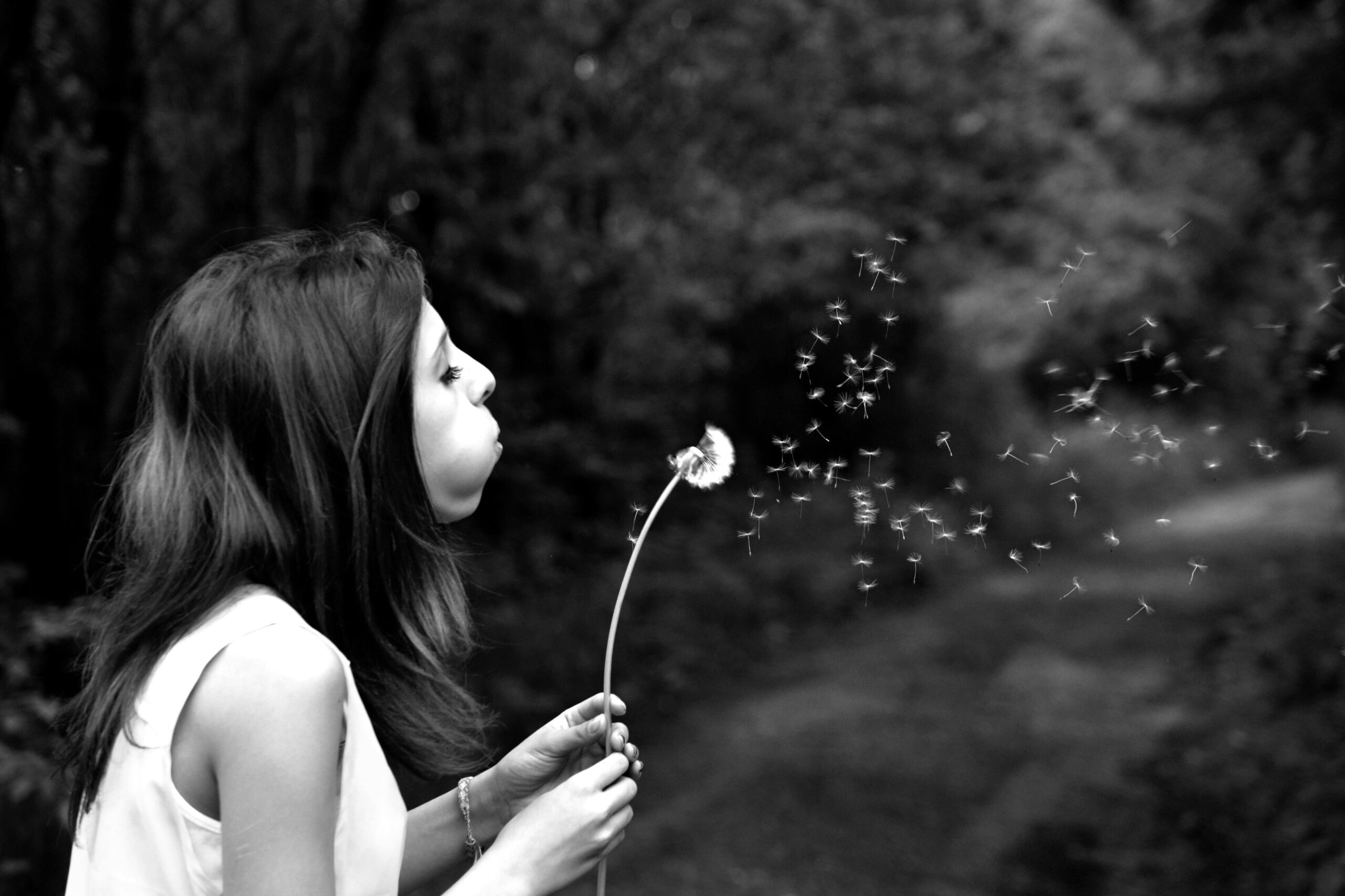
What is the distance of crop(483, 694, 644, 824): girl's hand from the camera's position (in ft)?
5.28

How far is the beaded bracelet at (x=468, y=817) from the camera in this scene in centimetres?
179

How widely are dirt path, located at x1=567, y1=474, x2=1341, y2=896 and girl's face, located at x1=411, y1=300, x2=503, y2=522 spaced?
404cm

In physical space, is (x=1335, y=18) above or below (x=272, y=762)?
above

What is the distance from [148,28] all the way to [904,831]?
17.8ft

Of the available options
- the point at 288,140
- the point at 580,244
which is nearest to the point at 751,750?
the point at 580,244

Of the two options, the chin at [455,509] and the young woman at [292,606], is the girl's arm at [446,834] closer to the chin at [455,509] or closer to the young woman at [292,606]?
the young woman at [292,606]

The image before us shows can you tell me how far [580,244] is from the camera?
28.2ft

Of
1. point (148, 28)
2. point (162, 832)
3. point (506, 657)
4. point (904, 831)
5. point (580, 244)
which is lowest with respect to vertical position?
point (904, 831)

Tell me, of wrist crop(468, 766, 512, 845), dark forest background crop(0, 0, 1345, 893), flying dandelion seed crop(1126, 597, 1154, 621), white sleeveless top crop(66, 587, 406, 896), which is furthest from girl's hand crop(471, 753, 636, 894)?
dark forest background crop(0, 0, 1345, 893)

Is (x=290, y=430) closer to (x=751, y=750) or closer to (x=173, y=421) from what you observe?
(x=173, y=421)

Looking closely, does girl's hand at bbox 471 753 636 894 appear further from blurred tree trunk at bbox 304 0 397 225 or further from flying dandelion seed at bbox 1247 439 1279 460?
blurred tree trunk at bbox 304 0 397 225

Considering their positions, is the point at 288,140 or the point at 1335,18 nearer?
the point at 288,140

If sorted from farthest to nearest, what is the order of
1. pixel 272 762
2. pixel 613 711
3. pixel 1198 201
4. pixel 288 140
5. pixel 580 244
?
pixel 1198 201, pixel 580 244, pixel 288 140, pixel 613 711, pixel 272 762

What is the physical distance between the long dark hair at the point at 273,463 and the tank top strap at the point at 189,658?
0.11 ft
